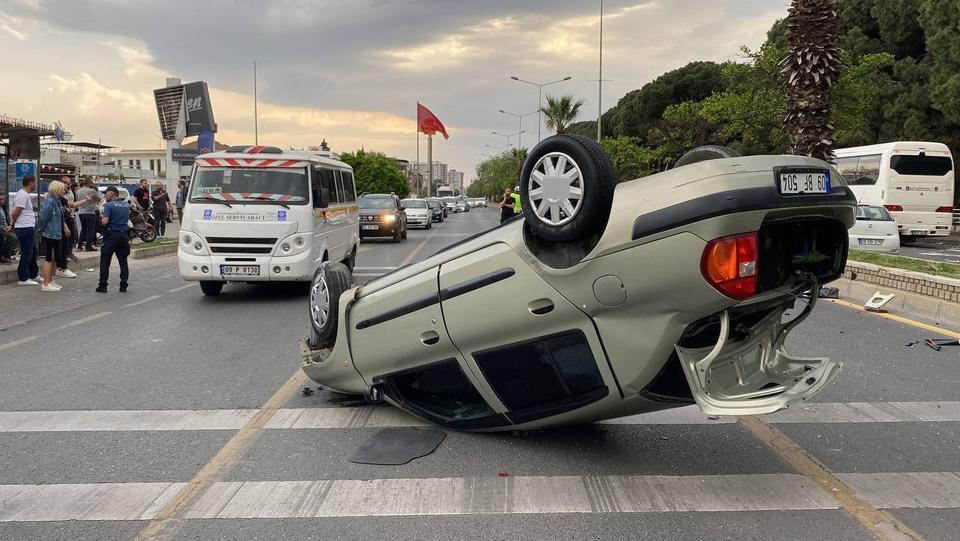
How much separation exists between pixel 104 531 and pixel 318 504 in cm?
100

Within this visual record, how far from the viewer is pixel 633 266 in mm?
3484

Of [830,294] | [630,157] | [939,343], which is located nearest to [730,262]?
[939,343]

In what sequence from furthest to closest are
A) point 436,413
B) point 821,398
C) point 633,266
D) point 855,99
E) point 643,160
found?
point 643,160
point 855,99
point 821,398
point 436,413
point 633,266

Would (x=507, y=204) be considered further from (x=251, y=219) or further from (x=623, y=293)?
(x=623, y=293)

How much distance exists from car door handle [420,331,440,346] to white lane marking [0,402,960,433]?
81cm

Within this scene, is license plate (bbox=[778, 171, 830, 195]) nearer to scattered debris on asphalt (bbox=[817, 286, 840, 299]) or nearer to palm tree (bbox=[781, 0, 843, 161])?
scattered debris on asphalt (bbox=[817, 286, 840, 299])

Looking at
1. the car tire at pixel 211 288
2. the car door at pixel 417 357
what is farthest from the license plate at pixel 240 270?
the car door at pixel 417 357

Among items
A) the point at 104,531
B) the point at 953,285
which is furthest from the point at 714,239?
the point at 953,285

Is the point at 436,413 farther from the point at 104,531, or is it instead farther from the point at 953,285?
the point at 953,285

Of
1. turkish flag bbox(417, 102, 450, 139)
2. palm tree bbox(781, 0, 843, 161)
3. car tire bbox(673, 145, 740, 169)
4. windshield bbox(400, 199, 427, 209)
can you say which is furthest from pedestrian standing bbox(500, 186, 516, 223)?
turkish flag bbox(417, 102, 450, 139)

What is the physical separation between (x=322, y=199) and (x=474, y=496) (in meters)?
8.27

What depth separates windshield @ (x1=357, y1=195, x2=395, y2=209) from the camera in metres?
24.3

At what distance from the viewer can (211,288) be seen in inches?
442

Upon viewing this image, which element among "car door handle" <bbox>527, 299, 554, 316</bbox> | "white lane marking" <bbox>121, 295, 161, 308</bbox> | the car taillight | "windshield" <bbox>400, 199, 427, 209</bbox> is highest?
"windshield" <bbox>400, 199, 427, 209</bbox>
